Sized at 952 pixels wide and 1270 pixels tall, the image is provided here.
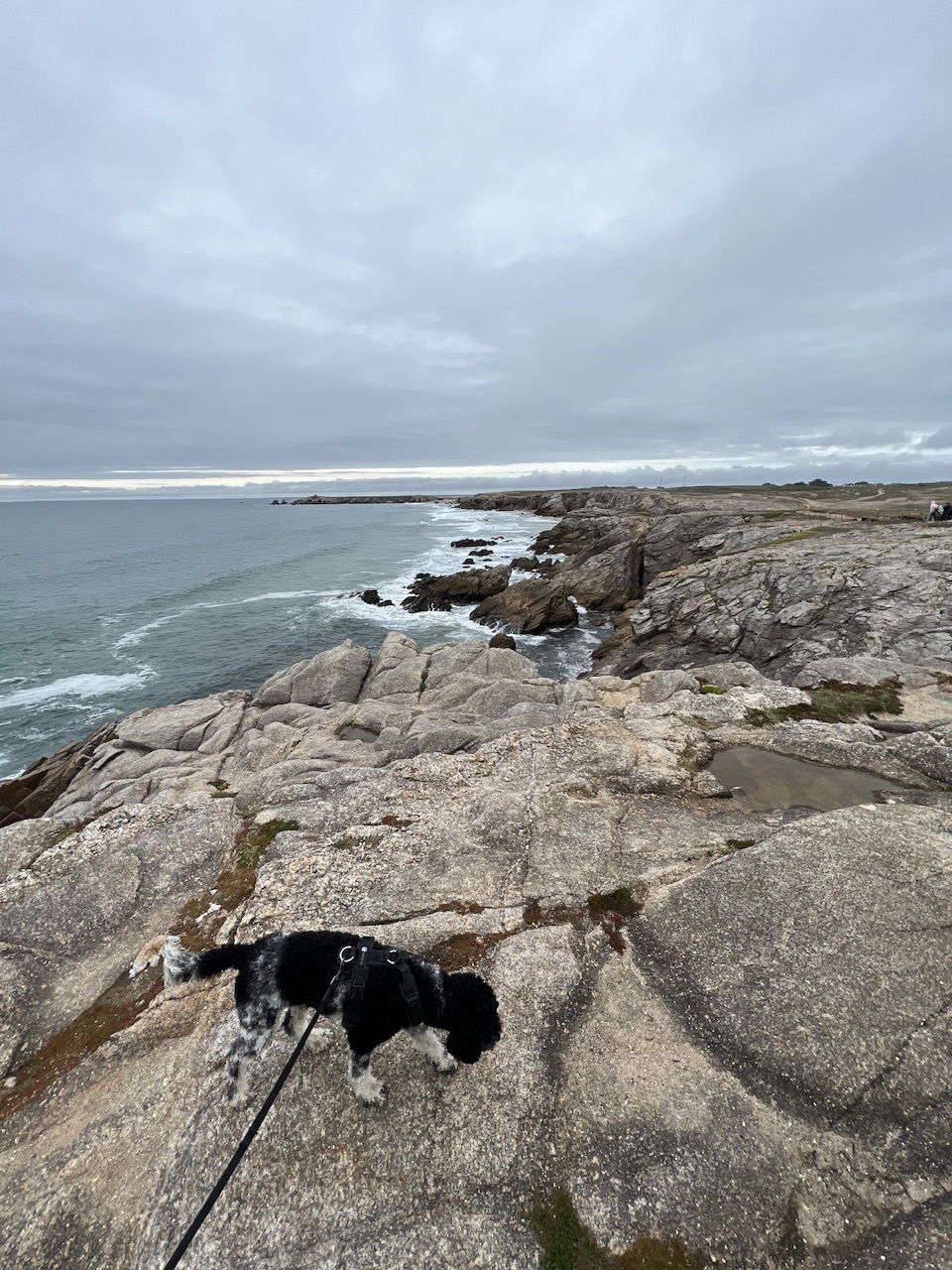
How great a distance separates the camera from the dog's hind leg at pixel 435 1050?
613 centimetres

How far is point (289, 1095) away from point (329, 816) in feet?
19.7

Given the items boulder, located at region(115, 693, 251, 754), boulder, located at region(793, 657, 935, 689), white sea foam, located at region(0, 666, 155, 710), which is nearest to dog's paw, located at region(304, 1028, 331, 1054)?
boulder, located at region(793, 657, 935, 689)

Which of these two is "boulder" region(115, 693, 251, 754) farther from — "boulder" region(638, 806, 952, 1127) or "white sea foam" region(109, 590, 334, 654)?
"white sea foam" region(109, 590, 334, 654)

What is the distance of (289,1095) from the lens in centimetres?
592

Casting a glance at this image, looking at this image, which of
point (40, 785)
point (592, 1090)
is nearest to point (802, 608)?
point (592, 1090)

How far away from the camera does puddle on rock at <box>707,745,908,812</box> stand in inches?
458

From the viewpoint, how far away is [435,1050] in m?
6.17

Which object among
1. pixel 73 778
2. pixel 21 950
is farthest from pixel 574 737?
pixel 73 778

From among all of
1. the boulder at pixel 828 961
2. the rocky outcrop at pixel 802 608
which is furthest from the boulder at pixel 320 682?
the boulder at pixel 828 961

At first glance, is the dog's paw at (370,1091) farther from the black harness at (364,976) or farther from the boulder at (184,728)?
the boulder at (184,728)

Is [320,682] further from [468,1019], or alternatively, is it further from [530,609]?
[530,609]

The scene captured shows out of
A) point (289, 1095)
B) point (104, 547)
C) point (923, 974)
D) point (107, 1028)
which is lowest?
point (104, 547)

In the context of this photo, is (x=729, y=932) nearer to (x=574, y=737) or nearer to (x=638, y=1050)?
(x=638, y=1050)

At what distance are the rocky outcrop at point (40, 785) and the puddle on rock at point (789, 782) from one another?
28.0 metres
